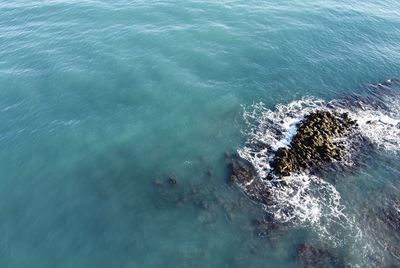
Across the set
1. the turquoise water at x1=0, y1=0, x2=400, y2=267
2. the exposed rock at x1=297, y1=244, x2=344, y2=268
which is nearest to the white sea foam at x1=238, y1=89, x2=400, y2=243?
the turquoise water at x1=0, y1=0, x2=400, y2=267

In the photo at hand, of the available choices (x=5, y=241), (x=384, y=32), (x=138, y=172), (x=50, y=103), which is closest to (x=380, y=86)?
(x=384, y=32)

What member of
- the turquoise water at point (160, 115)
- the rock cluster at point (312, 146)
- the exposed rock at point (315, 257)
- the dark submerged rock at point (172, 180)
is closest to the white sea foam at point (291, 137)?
the rock cluster at point (312, 146)

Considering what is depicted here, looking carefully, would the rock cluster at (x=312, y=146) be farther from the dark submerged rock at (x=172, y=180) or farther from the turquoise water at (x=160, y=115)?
the dark submerged rock at (x=172, y=180)

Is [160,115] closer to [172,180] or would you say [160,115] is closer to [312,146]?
[172,180]

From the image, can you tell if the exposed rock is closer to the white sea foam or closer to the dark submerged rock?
the white sea foam

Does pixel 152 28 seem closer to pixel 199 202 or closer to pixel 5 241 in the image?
Answer: pixel 199 202
